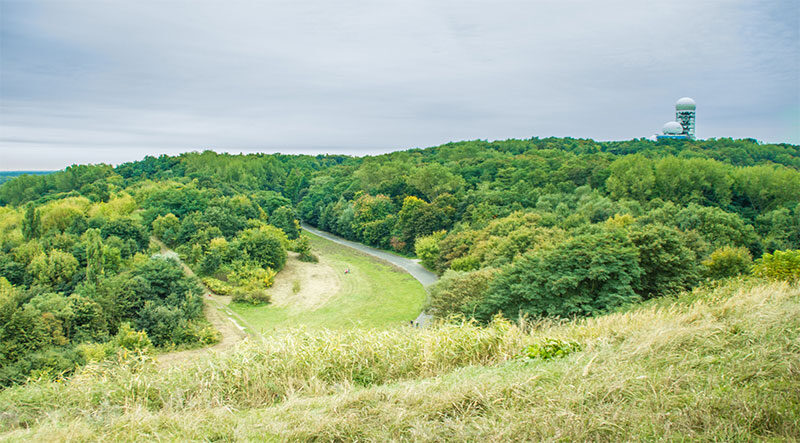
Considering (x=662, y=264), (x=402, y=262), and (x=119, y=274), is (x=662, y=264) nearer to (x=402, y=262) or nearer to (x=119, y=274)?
(x=402, y=262)

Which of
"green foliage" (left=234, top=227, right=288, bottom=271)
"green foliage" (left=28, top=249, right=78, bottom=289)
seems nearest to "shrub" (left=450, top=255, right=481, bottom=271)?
"green foliage" (left=234, top=227, right=288, bottom=271)

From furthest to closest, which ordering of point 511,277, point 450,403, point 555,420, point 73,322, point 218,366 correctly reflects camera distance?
point 73,322
point 511,277
point 218,366
point 450,403
point 555,420

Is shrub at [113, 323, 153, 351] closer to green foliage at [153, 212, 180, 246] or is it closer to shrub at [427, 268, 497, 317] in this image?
shrub at [427, 268, 497, 317]

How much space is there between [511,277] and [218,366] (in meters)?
12.4

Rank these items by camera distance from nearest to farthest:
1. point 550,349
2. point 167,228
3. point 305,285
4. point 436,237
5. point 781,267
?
point 550,349 → point 781,267 → point 305,285 → point 436,237 → point 167,228

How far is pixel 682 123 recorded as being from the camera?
2111 inches

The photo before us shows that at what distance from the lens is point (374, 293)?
91.9ft

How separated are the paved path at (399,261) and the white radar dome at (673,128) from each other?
1643 inches

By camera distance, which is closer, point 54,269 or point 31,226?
point 54,269

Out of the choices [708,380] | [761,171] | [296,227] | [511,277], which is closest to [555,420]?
[708,380]

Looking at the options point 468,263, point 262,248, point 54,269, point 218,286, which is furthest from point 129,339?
point 468,263

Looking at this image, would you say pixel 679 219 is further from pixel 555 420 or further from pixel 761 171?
pixel 555 420

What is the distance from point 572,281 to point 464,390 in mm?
11286

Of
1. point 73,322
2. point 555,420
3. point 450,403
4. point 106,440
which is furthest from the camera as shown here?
point 73,322
